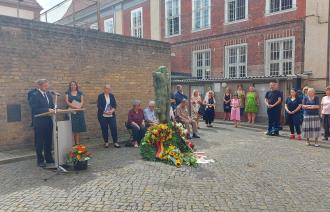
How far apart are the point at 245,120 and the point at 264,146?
223 inches

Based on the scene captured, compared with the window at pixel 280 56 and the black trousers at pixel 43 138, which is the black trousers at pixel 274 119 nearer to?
the window at pixel 280 56

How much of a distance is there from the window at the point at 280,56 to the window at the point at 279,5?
1679 millimetres

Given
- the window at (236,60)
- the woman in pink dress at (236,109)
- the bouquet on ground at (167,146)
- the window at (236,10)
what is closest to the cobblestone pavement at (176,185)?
the bouquet on ground at (167,146)

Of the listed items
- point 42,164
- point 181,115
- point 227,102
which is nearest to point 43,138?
point 42,164

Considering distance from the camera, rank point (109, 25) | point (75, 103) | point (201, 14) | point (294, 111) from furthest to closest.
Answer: point (109, 25) < point (201, 14) < point (294, 111) < point (75, 103)

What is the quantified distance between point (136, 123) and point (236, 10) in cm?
1312

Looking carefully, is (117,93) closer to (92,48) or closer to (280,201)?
(92,48)

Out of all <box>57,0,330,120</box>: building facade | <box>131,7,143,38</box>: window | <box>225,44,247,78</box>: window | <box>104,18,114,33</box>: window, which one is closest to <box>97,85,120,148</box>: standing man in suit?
<box>57,0,330,120</box>: building facade

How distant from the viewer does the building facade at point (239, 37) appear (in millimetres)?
14906

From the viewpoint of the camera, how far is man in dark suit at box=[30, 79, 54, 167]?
6645mm

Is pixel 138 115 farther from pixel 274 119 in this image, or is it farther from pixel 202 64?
pixel 202 64

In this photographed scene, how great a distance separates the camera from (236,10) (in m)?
19.0

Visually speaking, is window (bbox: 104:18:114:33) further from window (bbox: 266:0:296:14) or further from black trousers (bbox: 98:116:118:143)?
black trousers (bbox: 98:116:118:143)

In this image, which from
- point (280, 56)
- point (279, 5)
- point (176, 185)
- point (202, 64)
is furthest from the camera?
point (202, 64)
